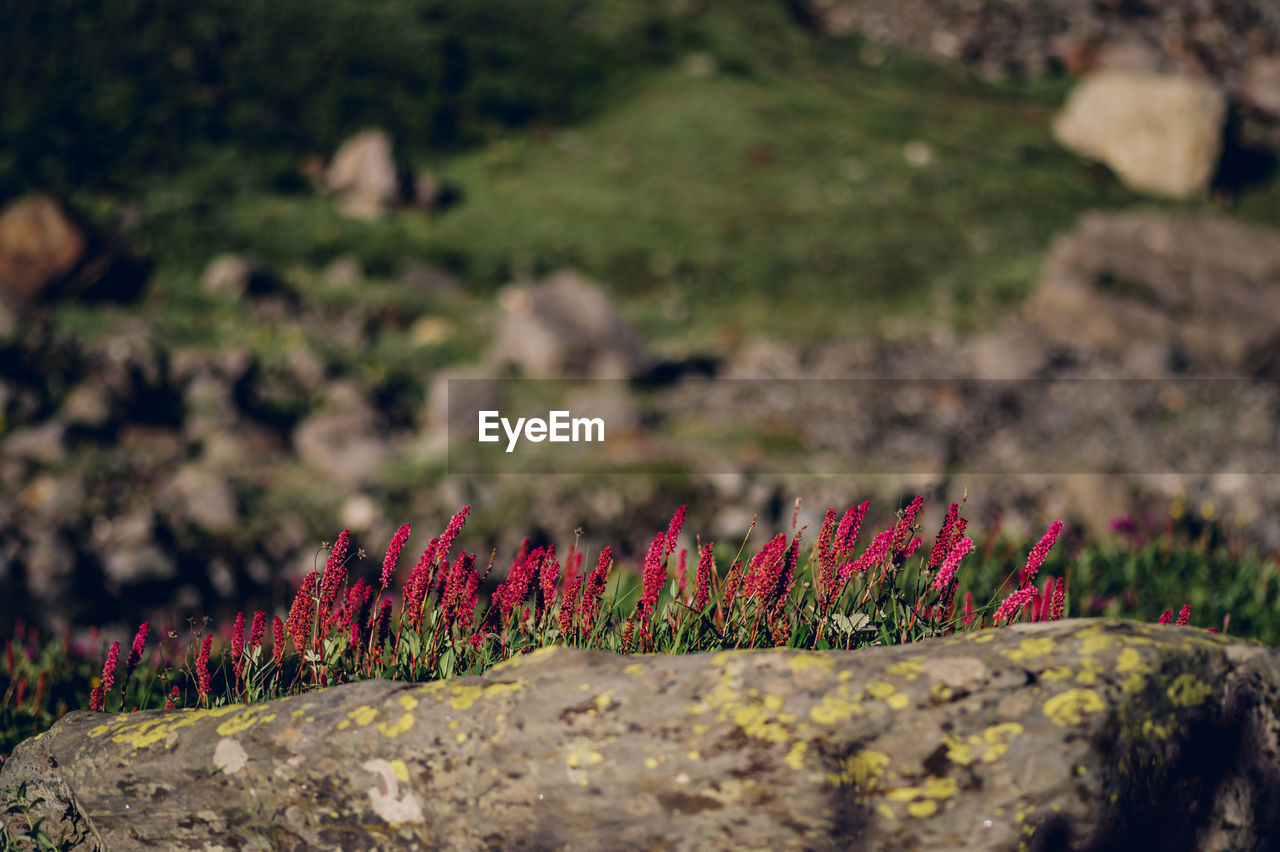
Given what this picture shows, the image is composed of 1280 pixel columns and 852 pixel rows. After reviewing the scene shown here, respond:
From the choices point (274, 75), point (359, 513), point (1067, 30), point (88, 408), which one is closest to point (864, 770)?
point (359, 513)

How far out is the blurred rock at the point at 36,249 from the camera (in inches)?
444

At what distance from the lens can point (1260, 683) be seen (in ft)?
9.40

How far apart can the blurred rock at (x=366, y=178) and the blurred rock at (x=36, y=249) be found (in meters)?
3.82

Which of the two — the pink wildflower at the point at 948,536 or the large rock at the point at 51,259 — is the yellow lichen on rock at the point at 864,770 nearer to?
the pink wildflower at the point at 948,536

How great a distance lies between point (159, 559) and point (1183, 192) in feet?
53.9

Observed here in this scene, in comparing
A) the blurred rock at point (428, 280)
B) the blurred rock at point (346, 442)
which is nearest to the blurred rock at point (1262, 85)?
Answer: the blurred rock at point (428, 280)

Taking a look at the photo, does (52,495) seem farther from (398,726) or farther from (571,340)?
(398,726)

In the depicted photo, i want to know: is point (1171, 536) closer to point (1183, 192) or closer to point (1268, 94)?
point (1183, 192)

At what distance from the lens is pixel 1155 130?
1650 centimetres

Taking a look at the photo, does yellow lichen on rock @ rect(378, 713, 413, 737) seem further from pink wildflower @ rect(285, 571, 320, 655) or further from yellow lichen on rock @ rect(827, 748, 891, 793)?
yellow lichen on rock @ rect(827, 748, 891, 793)

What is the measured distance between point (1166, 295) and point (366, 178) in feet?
36.8

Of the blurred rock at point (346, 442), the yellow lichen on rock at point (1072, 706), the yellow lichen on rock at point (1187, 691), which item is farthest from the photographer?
the blurred rock at point (346, 442)

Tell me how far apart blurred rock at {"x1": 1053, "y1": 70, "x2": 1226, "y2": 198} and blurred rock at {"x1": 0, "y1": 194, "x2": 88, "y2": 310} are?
15981 millimetres

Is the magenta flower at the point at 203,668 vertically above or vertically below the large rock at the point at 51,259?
below
